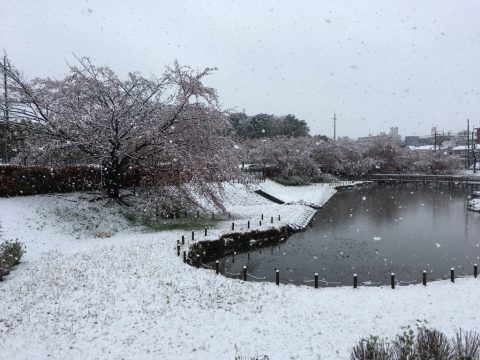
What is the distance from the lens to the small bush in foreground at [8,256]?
38.4ft

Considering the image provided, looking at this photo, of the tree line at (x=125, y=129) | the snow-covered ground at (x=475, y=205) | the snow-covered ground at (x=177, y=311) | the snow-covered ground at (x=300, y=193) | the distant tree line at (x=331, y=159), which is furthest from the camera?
the distant tree line at (x=331, y=159)

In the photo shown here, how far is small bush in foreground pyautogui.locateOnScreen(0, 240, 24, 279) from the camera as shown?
1171 cm

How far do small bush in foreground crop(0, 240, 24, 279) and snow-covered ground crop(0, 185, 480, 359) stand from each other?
355mm

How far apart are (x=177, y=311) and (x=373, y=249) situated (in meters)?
11.8

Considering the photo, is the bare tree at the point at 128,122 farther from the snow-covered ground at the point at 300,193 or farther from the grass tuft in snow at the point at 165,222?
the snow-covered ground at the point at 300,193

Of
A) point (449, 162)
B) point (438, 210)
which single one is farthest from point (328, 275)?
point (449, 162)

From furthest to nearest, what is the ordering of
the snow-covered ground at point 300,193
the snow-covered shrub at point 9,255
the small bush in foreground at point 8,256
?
1. the snow-covered ground at point 300,193
2. the snow-covered shrub at point 9,255
3. the small bush in foreground at point 8,256

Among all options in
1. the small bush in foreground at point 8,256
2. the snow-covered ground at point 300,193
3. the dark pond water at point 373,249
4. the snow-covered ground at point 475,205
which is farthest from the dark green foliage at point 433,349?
the snow-covered ground at point 475,205

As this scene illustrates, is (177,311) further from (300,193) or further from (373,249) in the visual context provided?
(300,193)

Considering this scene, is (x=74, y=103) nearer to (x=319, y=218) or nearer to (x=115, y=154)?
(x=115, y=154)

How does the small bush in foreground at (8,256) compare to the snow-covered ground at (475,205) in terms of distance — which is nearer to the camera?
the small bush in foreground at (8,256)

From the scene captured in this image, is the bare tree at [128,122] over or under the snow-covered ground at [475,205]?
over

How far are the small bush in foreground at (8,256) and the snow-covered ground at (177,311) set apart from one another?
355 mm

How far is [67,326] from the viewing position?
28.5ft
